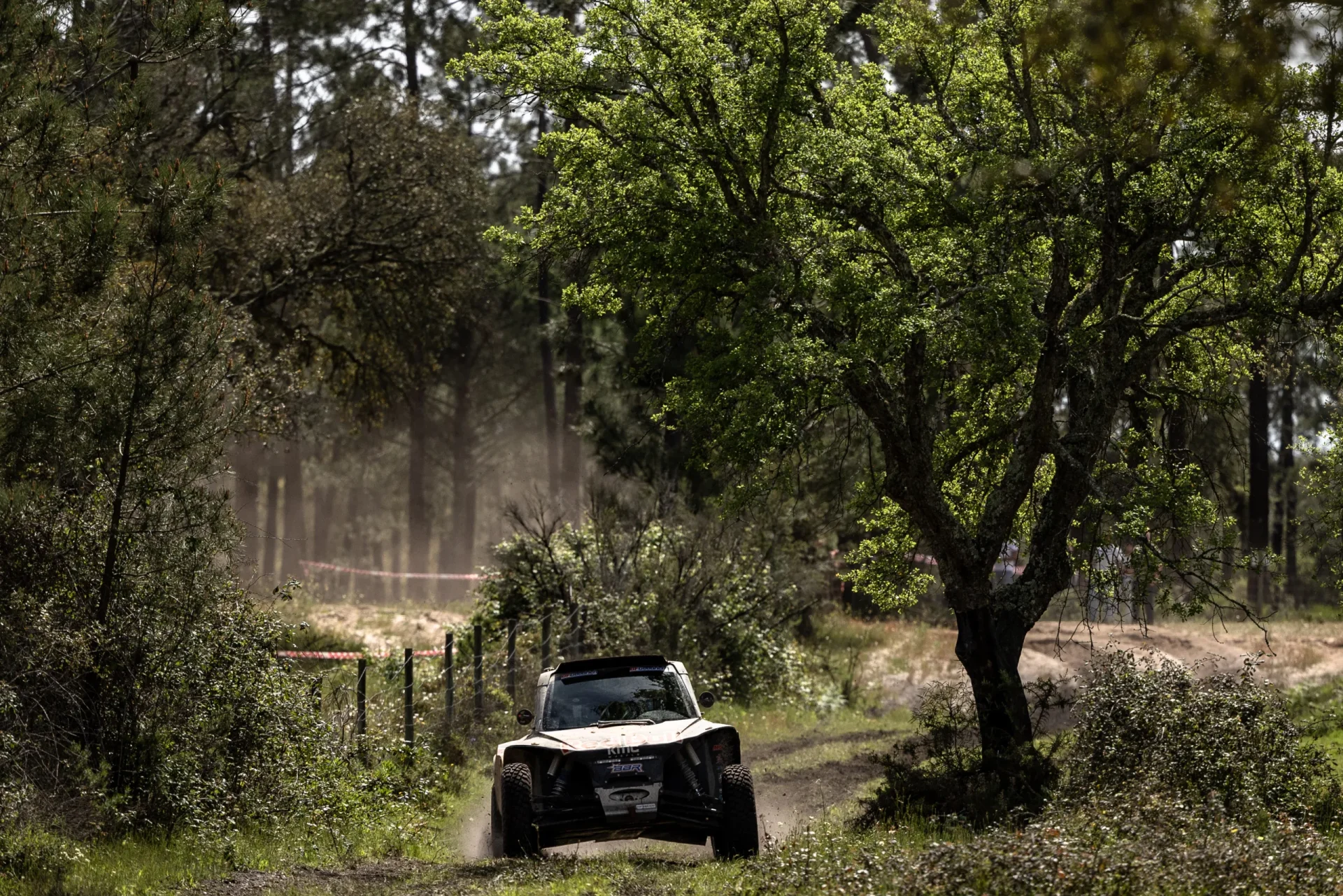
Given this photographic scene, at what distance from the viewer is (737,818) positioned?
37.4 ft

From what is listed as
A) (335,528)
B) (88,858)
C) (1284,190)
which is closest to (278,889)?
(88,858)

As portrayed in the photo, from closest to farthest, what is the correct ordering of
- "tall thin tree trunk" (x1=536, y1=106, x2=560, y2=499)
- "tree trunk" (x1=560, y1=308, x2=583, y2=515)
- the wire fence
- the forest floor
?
1. the forest floor
2. the wire fence
3. "tree trunk" (x1=560, y1=308, x2=583, y2=515)
4. "tall thin tree trunk" (x1=536, y1=106, x2=560, y2=499)

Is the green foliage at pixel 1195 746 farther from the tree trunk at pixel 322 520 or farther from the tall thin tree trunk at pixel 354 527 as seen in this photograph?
the tall thin tree trunk at pixel 354 527

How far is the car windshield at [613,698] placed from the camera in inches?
483

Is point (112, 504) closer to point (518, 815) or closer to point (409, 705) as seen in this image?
point (518, 815)

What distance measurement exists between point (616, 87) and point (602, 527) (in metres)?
10.1

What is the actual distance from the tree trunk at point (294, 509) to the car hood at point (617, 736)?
113 ft

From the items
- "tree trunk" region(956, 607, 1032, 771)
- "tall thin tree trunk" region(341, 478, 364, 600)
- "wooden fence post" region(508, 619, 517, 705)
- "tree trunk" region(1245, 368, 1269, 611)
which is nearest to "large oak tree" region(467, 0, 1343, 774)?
"tree trunk" region(956, 607, 1032, 771)

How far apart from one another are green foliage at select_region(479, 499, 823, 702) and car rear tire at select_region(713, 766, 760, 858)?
459 inches

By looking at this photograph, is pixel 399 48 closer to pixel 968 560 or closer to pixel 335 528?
pixel 968 560

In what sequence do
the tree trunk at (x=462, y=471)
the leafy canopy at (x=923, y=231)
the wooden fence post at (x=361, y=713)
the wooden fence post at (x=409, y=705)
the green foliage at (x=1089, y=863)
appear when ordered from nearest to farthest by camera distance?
the green foliage at (x=1089, y=863) → the leafy canopy at (x=923, y=231) → the wooden fence post at (x=361, y=713) → the wooden fence post at (x=409, y=705) → the tree trunk at (x=462, y=471)

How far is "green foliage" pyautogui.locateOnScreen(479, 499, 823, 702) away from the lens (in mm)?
23891

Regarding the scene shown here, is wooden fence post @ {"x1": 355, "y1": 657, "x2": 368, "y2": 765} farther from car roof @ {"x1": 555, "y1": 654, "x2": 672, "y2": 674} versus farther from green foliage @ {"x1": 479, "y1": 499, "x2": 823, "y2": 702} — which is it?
green foliage @ {"x1": 479, "y1": 499, "x2": 823, "y2": 702}

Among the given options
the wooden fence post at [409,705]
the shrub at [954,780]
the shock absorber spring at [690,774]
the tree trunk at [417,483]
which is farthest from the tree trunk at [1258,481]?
the shock absorber spring at [690,774]
